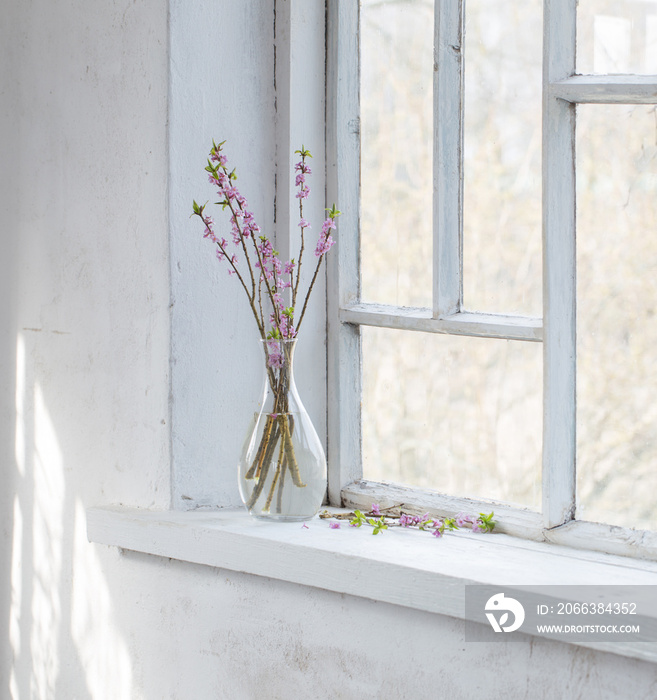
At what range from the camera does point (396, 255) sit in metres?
1.44

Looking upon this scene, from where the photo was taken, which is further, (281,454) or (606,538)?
(281,454)

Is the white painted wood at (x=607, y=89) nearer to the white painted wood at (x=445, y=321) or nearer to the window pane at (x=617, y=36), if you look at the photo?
the window pane at (x=617, y=36)

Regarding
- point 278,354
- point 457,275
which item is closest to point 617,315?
point 457,275

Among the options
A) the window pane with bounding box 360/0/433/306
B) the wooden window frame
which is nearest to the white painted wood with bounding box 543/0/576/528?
the wooden window frame

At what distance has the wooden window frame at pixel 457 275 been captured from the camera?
4.00 ft

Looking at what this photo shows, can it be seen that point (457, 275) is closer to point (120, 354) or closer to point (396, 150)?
point (396, 150)

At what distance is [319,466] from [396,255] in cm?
37

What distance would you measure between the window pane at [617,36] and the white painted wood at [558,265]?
0.06 ft

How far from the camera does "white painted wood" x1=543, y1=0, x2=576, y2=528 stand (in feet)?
4.00

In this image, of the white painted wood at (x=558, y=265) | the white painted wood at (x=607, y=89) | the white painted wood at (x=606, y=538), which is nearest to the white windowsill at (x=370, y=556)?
the white painted wood at (x=606, y=538)

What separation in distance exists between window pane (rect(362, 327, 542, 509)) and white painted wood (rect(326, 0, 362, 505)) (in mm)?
26

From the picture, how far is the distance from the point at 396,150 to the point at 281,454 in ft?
1.74

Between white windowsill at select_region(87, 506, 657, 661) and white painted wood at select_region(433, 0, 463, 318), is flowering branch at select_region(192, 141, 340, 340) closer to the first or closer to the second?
white painted wood at select_region(433, 0, 463, 318)

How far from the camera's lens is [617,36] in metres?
1.18
